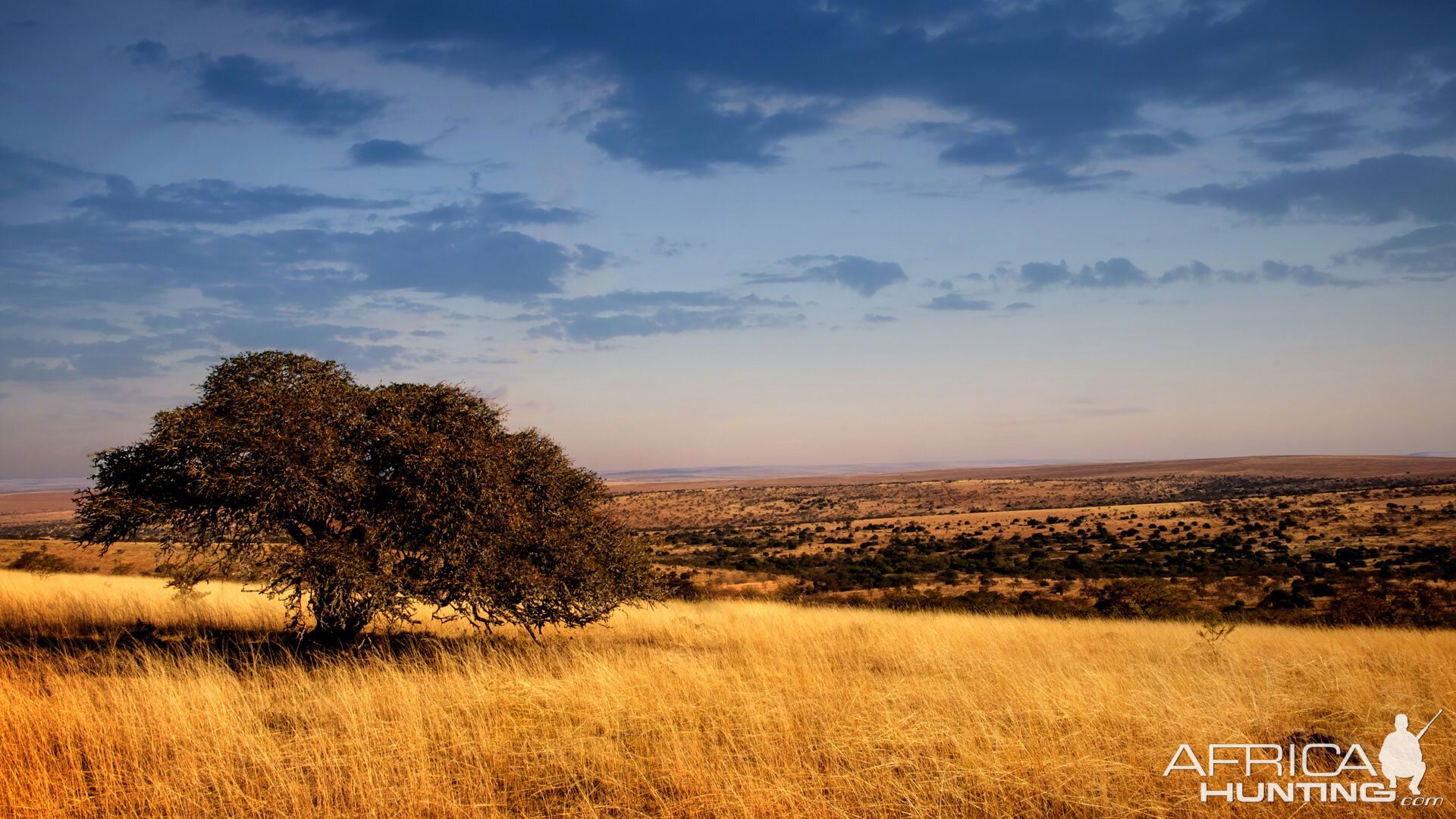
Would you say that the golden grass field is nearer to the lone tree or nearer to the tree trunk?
the tree trunk

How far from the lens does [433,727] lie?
7.49 m

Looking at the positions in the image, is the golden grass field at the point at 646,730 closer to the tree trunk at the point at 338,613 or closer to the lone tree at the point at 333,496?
the tree trunk at the point at 338,613

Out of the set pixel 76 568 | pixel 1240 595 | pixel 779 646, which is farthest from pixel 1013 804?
pixel 76 568

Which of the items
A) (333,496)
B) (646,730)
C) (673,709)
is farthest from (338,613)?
(646,730)

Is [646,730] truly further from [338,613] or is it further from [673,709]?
[338,613]

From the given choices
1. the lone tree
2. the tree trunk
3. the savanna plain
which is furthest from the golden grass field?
the lone tree

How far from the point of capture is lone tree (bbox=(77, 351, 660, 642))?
36.2 feet

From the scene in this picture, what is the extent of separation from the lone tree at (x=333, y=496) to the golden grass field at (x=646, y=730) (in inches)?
46.7

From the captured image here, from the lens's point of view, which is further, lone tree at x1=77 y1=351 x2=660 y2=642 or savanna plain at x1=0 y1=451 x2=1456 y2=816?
lone tree at x1=77 y1=351 x2=660 y2=642

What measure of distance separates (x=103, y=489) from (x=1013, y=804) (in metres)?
13.0

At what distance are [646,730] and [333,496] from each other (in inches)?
261

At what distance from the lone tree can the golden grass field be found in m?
1.19

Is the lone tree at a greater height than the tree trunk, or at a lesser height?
greater

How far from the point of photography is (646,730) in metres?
7.43
